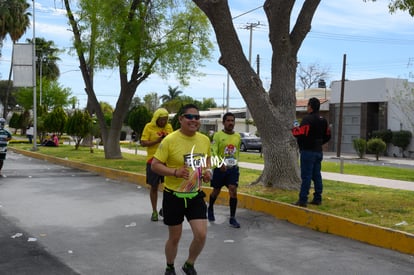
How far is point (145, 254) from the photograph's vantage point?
638cm

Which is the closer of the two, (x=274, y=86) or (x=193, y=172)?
(x=193, y=172)

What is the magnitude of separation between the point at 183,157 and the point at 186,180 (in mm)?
212

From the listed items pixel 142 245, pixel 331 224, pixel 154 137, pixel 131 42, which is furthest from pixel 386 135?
pixel 142 245

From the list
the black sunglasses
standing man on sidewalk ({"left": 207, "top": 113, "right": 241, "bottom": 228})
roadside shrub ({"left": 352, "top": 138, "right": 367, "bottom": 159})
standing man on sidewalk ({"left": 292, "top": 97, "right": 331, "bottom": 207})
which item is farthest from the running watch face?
roadside shrub ({"left": 352, "top": 138, "right": 367, "bottom": 159})

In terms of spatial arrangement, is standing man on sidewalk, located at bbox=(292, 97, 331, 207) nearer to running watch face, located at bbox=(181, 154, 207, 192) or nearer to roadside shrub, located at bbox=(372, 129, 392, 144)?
running watch face, located at bbox=(181, 154, 207, 192)

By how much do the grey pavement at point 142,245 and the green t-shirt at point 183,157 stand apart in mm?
1109

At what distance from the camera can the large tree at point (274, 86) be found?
35.4 feet

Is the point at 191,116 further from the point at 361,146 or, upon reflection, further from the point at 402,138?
the point at 402,138

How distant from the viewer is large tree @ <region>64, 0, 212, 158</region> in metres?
20.1

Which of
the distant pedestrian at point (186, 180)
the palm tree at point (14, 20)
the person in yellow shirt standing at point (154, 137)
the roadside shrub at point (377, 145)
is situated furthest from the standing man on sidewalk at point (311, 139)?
the palm tree at point (14, 20)

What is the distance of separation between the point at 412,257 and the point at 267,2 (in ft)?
21.2

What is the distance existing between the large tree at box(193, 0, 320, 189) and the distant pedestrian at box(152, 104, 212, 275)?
5.81m

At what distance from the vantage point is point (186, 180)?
16.5 feet

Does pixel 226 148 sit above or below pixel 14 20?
below
